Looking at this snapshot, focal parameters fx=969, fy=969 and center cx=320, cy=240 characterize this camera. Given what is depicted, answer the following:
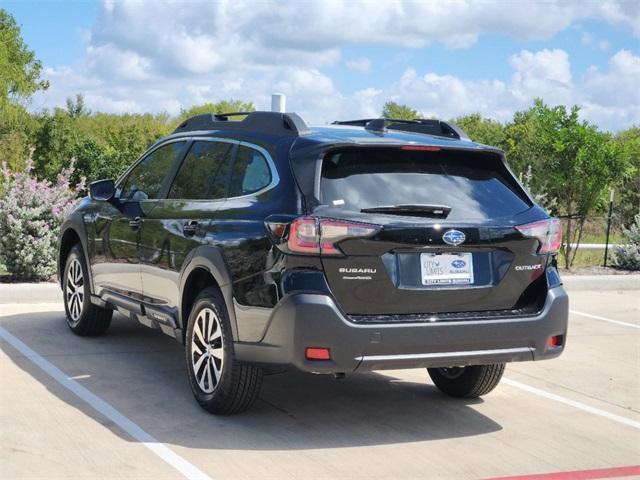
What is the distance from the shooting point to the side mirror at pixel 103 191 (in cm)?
788

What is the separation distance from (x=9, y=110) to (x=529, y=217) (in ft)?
169

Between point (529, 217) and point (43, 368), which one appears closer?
point (529, 217)

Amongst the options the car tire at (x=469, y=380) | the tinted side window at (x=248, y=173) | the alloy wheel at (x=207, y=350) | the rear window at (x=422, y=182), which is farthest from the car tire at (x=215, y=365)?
the car tire at (x=469, y=380)

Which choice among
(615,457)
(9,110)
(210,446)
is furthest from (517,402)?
(9,110)

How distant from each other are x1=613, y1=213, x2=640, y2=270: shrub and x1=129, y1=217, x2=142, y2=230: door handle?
33.8ft

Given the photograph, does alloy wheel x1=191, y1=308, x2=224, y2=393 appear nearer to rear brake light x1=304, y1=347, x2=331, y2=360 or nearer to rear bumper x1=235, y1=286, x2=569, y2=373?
rear bumper x1=235, y1=286, x2=569, y2=373

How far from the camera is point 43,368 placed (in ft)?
24.1

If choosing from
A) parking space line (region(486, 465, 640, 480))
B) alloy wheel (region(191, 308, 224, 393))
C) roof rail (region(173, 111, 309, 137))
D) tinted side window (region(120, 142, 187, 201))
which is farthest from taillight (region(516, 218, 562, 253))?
tinted side window (region(120, 142, 187, 201))

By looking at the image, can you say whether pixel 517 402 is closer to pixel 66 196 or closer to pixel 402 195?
pixel 402 195

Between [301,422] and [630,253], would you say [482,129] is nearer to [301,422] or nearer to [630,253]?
[630,253]

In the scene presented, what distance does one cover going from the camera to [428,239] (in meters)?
5.47

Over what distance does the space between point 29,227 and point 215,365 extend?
6217 mm

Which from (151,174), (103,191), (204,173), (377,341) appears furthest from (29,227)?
(377,341)

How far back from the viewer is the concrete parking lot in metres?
5.24
